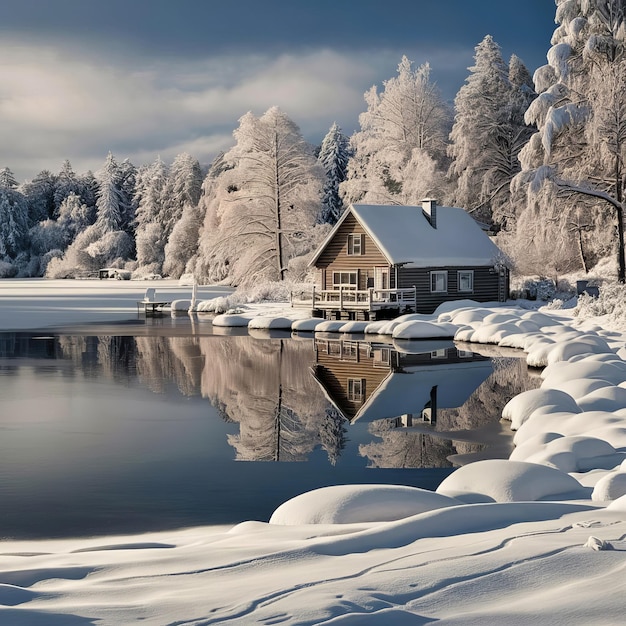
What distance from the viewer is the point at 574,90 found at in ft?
119

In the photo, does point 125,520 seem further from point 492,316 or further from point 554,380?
point 492,316

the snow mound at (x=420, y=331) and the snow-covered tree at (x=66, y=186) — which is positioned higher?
the snow-covered tree at (x=66, y=186)

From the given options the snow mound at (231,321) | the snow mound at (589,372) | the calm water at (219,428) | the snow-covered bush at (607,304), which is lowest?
the calm water at (219,428)

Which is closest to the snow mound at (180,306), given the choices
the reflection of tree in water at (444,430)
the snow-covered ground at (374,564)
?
the reflection of tree in water at (444,430)

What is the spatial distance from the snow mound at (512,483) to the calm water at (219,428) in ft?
6.69

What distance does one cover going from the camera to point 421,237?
41188mm

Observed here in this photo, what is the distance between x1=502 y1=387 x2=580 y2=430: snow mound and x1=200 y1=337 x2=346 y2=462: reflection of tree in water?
2910 millimetres

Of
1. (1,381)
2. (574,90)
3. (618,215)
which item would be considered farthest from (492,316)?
(1,381)

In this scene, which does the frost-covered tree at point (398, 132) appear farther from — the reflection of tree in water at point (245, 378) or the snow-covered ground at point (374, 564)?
the snow-covered ground at point (374, 564)

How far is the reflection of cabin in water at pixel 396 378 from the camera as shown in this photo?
16703 millimetres

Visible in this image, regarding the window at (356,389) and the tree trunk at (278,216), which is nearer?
the window at (356,389)

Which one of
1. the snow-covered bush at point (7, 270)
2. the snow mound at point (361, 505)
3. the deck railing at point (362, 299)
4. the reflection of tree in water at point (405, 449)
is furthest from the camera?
the snow-covered bush at point (7, 270)

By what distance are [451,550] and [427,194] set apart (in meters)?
45.3

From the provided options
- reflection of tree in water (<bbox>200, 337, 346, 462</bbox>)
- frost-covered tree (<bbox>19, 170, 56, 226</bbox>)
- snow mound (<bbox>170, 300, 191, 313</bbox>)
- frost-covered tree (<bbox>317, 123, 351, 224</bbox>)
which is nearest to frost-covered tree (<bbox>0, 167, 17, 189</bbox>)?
frost-covered tree (<bbox>19, 170, 56, 226</bbox>)
